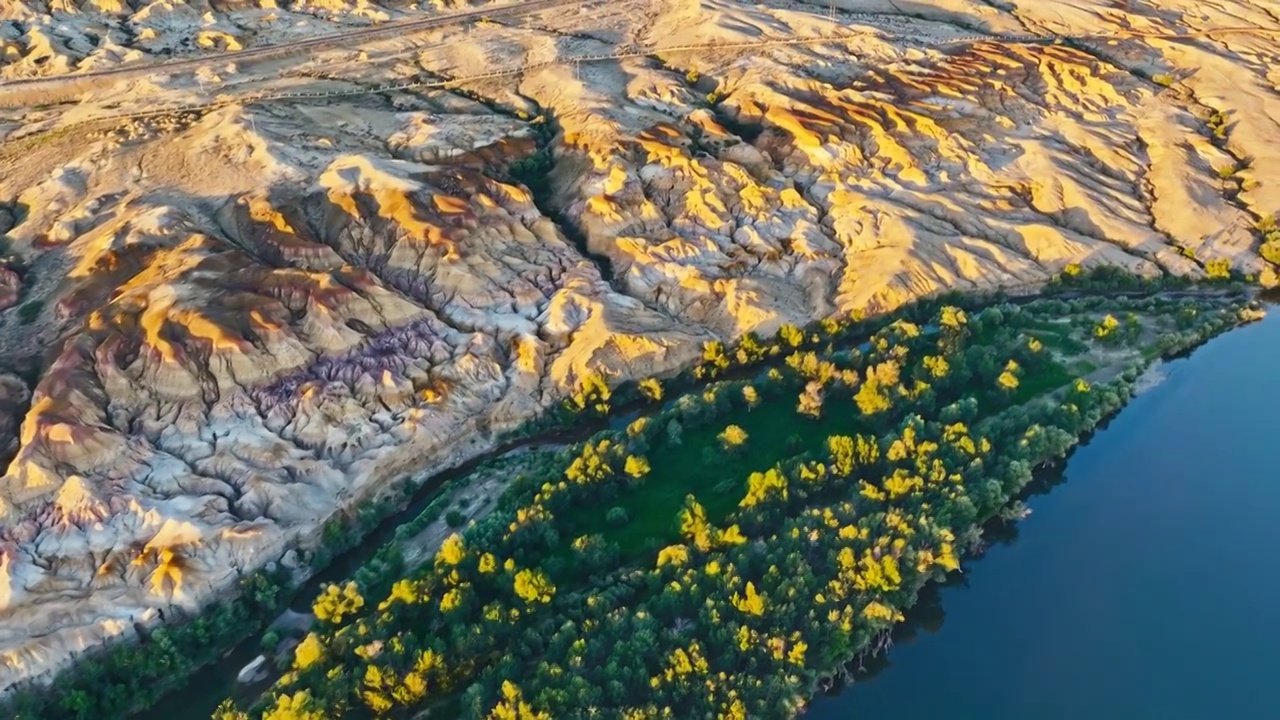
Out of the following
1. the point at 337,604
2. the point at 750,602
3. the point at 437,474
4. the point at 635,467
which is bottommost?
the point at 437,474

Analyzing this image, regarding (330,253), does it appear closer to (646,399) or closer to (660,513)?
(646,399)

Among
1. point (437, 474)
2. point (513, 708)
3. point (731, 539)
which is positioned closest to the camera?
point (513, 708)

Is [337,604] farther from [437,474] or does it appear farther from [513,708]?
[437,474]

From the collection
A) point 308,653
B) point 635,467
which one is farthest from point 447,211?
point 308,653

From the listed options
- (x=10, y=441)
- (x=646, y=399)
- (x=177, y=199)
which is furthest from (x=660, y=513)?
(x=177, y=199)

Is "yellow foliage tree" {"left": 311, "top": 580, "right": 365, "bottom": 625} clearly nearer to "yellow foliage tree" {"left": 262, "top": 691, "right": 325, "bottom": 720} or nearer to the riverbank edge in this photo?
the riverbank edge

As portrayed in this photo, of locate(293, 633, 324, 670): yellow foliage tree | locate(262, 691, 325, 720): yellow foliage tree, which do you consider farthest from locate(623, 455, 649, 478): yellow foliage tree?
locate(262, 691, 325, 720): yellow foliage tree
